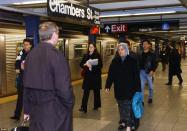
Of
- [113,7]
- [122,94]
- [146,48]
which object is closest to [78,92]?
[113,7]

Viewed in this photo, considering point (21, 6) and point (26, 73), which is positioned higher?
point (21, 6)

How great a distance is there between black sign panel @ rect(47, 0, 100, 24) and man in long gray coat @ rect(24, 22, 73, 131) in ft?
7.97

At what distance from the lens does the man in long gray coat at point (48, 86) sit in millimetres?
3396

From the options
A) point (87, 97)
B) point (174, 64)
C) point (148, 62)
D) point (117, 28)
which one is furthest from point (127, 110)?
point (117, 28)

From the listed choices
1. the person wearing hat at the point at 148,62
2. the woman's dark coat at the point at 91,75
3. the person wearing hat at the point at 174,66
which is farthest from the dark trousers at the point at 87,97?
the person wearing hat at the point at 174,66

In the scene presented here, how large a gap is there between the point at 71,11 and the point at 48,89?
3.40 meters

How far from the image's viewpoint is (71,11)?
659cm

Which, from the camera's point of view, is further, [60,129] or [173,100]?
[173,100]

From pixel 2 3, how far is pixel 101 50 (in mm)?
11691

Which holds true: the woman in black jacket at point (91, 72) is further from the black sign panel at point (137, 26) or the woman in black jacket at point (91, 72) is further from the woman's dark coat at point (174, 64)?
the black sign panel at point (137, 26)

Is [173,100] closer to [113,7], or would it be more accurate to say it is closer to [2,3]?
[113,7]

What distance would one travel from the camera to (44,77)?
11.2 feet

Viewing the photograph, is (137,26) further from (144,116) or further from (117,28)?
(144,116)

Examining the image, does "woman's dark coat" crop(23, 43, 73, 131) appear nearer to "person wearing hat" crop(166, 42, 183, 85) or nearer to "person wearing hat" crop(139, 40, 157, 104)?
"person wearing hat" crop(139, 40, 157, 104)
